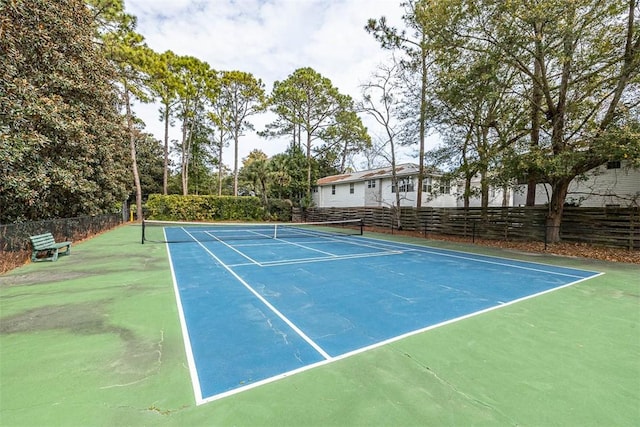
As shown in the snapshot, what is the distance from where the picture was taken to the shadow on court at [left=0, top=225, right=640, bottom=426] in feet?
7.69

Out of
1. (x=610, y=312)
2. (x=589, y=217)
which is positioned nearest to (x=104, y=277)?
(x=610, y=312)

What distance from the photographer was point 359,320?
14.5 feet

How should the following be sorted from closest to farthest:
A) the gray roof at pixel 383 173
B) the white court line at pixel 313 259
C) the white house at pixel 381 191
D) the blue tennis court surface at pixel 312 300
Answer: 1. the blue tennis court surface at pixel 312 300
2. the white court line at pixel 313 259
3. the white house at pixel 381 191
4. the gray roof at pixel 383 173

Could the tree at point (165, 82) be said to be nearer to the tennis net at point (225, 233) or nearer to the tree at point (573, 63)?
the tennis net at point (225, 233)

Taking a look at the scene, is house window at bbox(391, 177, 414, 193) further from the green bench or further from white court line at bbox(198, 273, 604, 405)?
the green bench

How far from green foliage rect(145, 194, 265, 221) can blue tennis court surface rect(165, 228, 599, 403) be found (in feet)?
59.8

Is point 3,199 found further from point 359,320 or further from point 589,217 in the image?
point 589,217

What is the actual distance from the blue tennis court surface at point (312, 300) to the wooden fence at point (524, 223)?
532cm

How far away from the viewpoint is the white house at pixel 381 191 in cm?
2464

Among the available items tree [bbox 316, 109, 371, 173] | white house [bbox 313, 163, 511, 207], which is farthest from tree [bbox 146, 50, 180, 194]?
white house [bbox 313, 163, 511, 207]

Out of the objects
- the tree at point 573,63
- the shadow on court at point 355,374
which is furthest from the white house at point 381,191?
the shadow on court at point 355,374

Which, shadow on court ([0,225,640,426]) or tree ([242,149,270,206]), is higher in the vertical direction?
tree ([242,149,270,206])

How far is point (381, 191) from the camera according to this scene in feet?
88.2

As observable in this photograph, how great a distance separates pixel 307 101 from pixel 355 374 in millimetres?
31079
